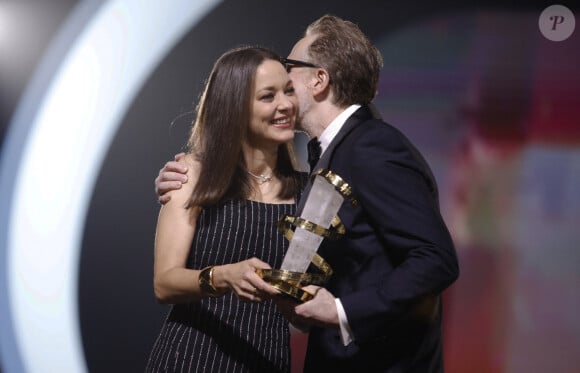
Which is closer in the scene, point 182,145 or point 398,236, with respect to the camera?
point 398,236

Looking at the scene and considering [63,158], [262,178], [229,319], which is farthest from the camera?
[63,158]

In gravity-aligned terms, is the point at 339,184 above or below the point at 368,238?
above

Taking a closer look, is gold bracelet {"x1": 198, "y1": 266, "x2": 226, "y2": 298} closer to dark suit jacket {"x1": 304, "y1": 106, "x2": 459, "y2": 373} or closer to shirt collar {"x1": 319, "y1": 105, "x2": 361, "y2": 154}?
dark suit jacket {"x1": 304, "y1": 106, "x2": 459, "y2": 373}

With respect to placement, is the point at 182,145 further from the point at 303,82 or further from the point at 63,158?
the point at 303,82

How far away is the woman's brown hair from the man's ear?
33cm

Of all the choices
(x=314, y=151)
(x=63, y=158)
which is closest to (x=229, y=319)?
(x=314, y=151)

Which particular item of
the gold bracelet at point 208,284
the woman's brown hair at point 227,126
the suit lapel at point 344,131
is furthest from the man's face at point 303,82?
the gold bracelet at point 208,284

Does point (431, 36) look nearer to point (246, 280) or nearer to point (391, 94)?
point (391, 94)

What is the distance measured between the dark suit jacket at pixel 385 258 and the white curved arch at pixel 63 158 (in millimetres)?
1481

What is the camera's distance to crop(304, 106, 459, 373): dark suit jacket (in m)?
1.41

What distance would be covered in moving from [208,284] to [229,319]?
22 centimetres

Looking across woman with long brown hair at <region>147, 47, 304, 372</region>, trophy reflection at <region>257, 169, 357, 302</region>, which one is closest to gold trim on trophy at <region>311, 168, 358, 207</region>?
trophy reflection at <region>257, 169, 357, 302</region>

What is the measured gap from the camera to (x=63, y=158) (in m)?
2.86

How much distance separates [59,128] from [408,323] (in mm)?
1758
